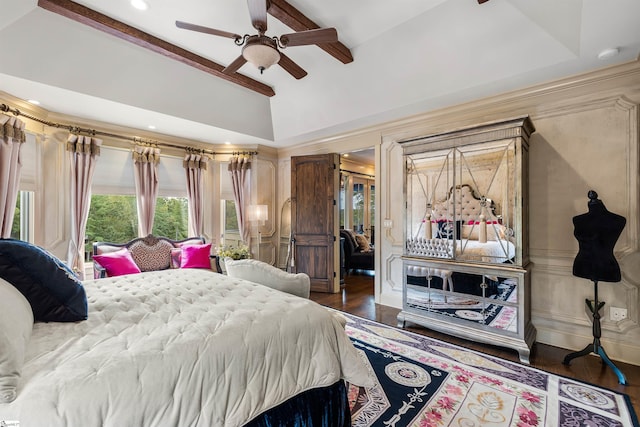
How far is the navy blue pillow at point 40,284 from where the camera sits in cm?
138

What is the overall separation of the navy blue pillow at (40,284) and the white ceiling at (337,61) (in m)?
2.17

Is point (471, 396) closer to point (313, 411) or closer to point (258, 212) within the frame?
point (313, 411)

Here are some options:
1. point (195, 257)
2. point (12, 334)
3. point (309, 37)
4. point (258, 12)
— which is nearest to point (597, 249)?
point (309, 37)

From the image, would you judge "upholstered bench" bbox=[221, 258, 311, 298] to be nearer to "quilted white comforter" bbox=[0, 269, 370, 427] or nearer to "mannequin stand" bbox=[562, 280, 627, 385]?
"quilted white comforter" bbox=[0, 269, 370, 427]

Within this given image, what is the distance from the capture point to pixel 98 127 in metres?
4.10

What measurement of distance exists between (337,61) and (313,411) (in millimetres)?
3354

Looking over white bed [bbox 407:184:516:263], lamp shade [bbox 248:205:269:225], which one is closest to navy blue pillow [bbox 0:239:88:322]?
white bed [bbox 407:184:516:263]

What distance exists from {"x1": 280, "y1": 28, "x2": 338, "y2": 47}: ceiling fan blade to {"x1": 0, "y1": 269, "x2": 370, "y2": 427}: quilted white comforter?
6.27ft

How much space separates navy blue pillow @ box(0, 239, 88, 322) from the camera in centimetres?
138

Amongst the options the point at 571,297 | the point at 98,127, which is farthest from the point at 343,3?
the point at 98,127

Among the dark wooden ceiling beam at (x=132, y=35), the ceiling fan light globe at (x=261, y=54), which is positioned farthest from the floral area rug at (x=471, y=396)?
the dark wooden ceiling beam at (x=132, y=35)

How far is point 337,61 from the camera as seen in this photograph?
10.9 ft

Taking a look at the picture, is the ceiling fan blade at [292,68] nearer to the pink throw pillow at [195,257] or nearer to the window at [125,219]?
the pink throw pillow at [195,257]

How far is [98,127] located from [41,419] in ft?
14.4
